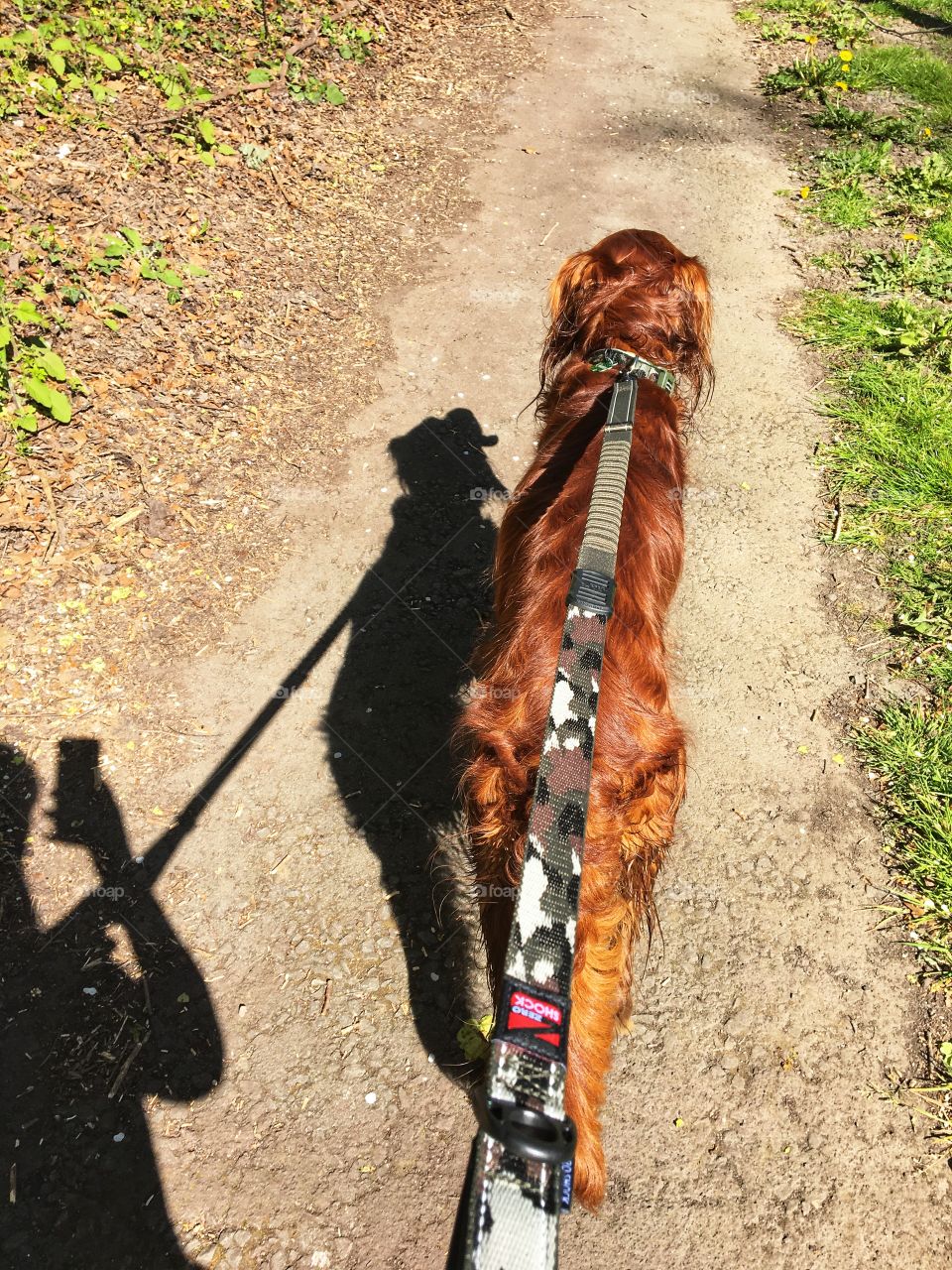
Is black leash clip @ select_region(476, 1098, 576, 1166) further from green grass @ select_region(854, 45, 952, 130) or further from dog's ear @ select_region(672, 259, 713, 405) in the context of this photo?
green grass @ select_region(854, 45, 952, 130)

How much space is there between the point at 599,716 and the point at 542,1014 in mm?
877

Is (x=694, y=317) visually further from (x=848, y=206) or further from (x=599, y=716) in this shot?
(x=848, y=206)

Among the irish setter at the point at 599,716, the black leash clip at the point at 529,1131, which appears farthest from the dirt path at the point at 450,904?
the black leash clip at the point at 529,1131

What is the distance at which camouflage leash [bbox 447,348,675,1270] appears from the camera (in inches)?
44.3

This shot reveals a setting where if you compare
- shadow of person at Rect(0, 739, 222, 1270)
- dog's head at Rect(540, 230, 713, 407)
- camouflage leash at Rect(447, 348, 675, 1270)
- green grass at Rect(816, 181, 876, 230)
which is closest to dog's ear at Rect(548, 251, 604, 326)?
dog's head at Rect(540, 230, 713, 407)

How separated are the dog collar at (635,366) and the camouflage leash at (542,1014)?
1470 millimetres

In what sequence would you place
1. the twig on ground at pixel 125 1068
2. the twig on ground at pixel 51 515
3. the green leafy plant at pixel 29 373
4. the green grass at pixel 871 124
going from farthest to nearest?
1. the green grass at pixel 871 124
2. the green leafy plant at pixel 29 373
3. the twig on ground at pixel 51 515
4. the twig on ground at pixel 125 1068

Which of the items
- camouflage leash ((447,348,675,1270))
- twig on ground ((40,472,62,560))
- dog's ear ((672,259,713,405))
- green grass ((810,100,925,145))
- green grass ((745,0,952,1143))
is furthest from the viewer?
green grass ((810,100,925,145))

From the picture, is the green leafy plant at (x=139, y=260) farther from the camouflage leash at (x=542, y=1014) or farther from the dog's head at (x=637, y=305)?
the camouflage leash at (x=542, y=1014)

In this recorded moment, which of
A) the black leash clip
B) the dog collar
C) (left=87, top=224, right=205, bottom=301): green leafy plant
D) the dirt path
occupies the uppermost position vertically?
the dog collar

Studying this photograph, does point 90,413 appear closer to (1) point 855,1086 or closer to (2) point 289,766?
(2) point 289,766

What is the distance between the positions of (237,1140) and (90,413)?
11.2ft

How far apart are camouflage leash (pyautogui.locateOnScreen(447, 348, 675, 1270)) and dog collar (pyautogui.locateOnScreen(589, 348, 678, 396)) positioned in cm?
147

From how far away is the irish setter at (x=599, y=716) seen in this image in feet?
6.17
